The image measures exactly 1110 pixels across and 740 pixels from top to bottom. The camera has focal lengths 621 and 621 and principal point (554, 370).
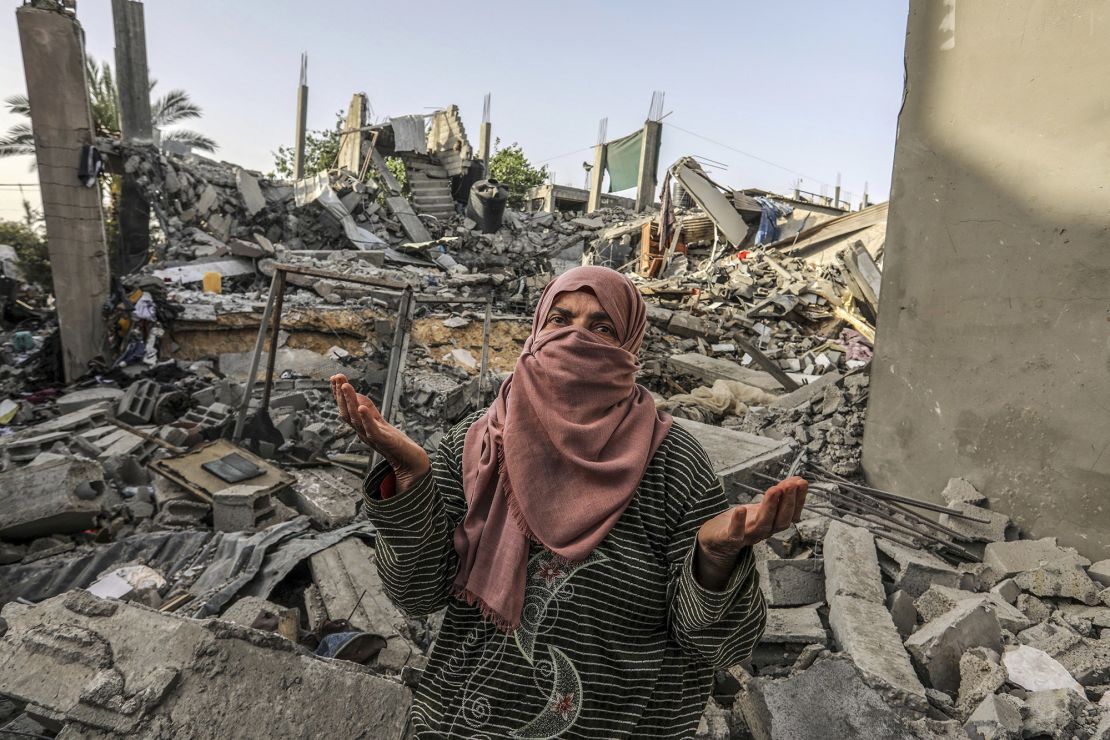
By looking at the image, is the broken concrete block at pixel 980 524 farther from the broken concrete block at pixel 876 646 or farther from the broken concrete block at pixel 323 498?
the broken concrete block at pixel 323 498

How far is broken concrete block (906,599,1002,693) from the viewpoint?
2.28 m

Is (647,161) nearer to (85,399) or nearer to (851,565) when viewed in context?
(85,399)

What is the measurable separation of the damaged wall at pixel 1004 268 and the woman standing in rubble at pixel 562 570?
8.91ft

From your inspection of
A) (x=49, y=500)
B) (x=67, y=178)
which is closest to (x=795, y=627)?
(x=49, y=500)

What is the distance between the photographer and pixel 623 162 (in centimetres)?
2417

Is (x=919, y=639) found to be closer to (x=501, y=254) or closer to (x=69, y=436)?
(x=69, y=436)

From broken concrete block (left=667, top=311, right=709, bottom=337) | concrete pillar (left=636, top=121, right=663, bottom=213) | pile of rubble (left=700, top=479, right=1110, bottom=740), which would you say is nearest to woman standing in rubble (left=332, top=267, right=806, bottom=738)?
pile of rubble (left=700, top=479, right=1110, bottom=740)

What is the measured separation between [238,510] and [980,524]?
4613 millimetres

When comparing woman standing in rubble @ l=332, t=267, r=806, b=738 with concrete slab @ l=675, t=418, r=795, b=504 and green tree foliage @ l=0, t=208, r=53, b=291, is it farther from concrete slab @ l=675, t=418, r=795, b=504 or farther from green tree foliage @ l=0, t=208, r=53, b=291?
green tree foliage @ l=0, t=208, r=53, b=291

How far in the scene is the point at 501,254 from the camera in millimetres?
16656

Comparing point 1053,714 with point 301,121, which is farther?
point 301,121

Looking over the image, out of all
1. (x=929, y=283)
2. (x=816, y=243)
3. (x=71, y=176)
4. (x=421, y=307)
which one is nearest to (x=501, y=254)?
(x=421, y=307)

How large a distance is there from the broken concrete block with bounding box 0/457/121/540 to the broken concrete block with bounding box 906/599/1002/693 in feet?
15.7

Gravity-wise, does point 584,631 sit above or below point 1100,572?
above
